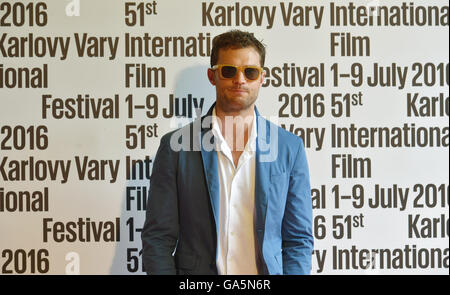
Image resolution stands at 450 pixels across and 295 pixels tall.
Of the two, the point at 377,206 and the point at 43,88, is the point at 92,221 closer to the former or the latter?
the point at 43,88

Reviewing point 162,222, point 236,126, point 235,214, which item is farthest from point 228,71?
point 162,222

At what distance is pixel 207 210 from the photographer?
242 cm

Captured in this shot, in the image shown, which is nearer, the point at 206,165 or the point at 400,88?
the point at 206,165

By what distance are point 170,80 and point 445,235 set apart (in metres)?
1.99

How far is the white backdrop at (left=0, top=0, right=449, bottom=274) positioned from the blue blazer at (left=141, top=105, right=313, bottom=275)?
1.40 feet


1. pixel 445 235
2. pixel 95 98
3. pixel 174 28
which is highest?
pixel 174 28

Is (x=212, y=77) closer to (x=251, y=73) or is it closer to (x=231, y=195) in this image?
(x=251, y=73)

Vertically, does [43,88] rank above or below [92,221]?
above

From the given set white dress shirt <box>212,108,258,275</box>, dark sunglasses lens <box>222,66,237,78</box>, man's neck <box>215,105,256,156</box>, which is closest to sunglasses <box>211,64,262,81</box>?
dark sunglasses lens <box>222,66,237,78</box>

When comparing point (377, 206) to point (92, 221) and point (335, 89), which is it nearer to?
point (335, 89)

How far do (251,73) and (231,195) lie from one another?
64 centimetres

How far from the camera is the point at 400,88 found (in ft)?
9.73

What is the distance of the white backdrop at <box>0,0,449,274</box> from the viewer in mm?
2883

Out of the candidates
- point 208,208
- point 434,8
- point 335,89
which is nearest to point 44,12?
point 208,208
